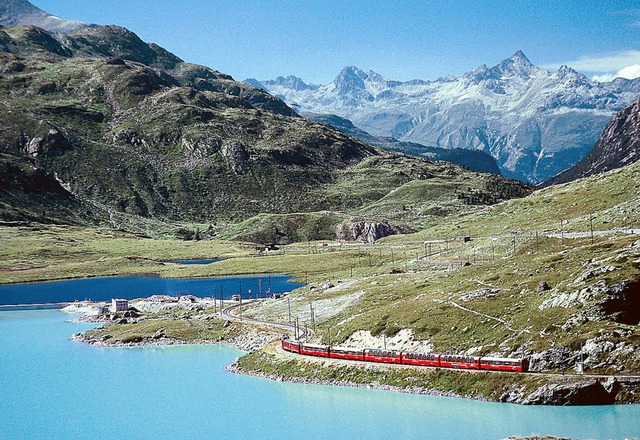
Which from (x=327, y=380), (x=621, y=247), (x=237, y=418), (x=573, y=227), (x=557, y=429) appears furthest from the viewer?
(x=573, y=227)

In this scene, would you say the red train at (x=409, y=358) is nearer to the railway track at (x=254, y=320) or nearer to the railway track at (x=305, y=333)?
the railway track at (x=305, y=333)

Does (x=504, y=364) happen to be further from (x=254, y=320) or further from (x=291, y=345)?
(x=254, y=320)

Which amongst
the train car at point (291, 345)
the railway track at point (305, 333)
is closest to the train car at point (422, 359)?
the railway track at point (305, 333)

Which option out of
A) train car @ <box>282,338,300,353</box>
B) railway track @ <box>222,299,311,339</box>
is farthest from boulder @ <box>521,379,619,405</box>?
railway track @ <box>222,299,311,339</box>

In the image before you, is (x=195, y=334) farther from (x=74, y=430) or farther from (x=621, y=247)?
(x=621, y=247)

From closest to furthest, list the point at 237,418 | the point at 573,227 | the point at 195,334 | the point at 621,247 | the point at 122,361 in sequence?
the point at 237,418
the point at 621,247
the point at 122,361
the point at 195,334
the point at 573,227

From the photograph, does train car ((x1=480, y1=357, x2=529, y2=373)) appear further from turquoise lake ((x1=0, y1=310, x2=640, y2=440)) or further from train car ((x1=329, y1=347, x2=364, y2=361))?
train car ((x1=329, y1=347, x2=364, y2=361))

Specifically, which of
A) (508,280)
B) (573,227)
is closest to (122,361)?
(508,280)
